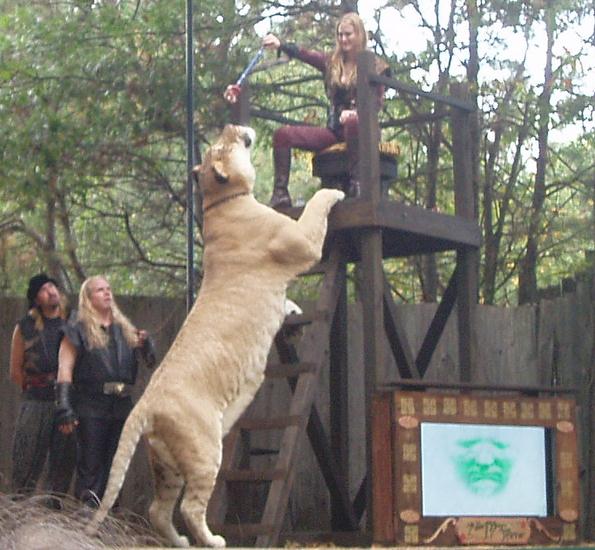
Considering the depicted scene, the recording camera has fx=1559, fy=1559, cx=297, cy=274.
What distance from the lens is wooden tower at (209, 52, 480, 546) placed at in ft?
27.6

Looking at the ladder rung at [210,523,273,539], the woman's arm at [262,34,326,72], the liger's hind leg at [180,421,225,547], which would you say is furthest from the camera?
the woman's arm at [262,34,326,72]

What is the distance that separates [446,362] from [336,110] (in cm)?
263

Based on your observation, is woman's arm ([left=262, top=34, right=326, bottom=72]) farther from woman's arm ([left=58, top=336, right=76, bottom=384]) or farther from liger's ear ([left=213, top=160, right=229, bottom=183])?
woman's arm ([left=58, top=336, right=76, bottom=384])

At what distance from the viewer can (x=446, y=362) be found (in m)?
11.1

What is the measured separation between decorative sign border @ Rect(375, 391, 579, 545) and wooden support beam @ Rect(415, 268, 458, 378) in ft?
3.76

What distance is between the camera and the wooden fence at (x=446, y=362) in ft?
33.6

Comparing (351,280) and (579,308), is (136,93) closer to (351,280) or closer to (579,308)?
(351,280)

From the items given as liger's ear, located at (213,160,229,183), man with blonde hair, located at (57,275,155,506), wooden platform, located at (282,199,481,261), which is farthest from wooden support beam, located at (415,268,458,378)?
liger's ear, located at (213,160,229,183)

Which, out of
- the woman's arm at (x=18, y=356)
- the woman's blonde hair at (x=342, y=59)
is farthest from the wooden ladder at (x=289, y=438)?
the woman's arm at (x=18, y=356)

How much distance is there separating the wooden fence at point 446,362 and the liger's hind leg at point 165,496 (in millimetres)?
2503

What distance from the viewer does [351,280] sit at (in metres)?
12.6

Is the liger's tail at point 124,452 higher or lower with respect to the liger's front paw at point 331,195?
lower

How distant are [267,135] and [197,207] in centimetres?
79

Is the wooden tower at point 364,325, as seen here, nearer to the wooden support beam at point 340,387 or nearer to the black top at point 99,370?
the wooden support beam at point 340,387
